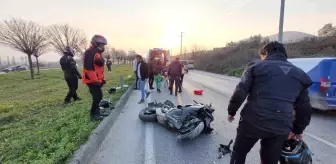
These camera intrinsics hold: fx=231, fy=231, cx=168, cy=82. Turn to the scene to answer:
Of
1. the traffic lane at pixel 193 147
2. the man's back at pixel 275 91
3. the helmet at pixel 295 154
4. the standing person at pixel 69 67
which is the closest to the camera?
the man's back at pixel 275 91

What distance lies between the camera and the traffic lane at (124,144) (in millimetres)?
3848

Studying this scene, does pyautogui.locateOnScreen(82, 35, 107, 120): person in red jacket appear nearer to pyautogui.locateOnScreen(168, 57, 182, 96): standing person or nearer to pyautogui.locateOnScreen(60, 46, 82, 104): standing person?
pyautogui.locateOnScreen(60, 46, 82, 104): standing person

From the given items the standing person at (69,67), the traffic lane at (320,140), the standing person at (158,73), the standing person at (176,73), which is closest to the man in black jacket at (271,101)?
the traffic lane at (320,140)

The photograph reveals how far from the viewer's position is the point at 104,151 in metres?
4.17

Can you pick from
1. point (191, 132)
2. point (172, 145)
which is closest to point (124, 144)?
point (172, 145)

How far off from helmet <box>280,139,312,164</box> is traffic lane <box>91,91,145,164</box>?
84.3 inches

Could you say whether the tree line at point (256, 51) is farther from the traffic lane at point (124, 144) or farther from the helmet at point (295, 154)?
the helmet at point (295, 154)

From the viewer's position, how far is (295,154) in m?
2.50

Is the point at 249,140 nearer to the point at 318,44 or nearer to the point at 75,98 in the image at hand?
the point at 75,98

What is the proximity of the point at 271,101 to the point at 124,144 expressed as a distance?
313 cm

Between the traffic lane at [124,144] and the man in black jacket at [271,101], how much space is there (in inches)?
80.1

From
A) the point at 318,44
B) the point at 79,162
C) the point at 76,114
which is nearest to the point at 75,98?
the point at 76,114

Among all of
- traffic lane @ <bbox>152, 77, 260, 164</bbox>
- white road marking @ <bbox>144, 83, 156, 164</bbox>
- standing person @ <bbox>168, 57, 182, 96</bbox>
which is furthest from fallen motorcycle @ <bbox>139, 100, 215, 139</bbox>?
standing person @ <bbox>168, 57, 182, 96</bbox>

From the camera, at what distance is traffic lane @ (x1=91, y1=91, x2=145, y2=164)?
3.85 meters
